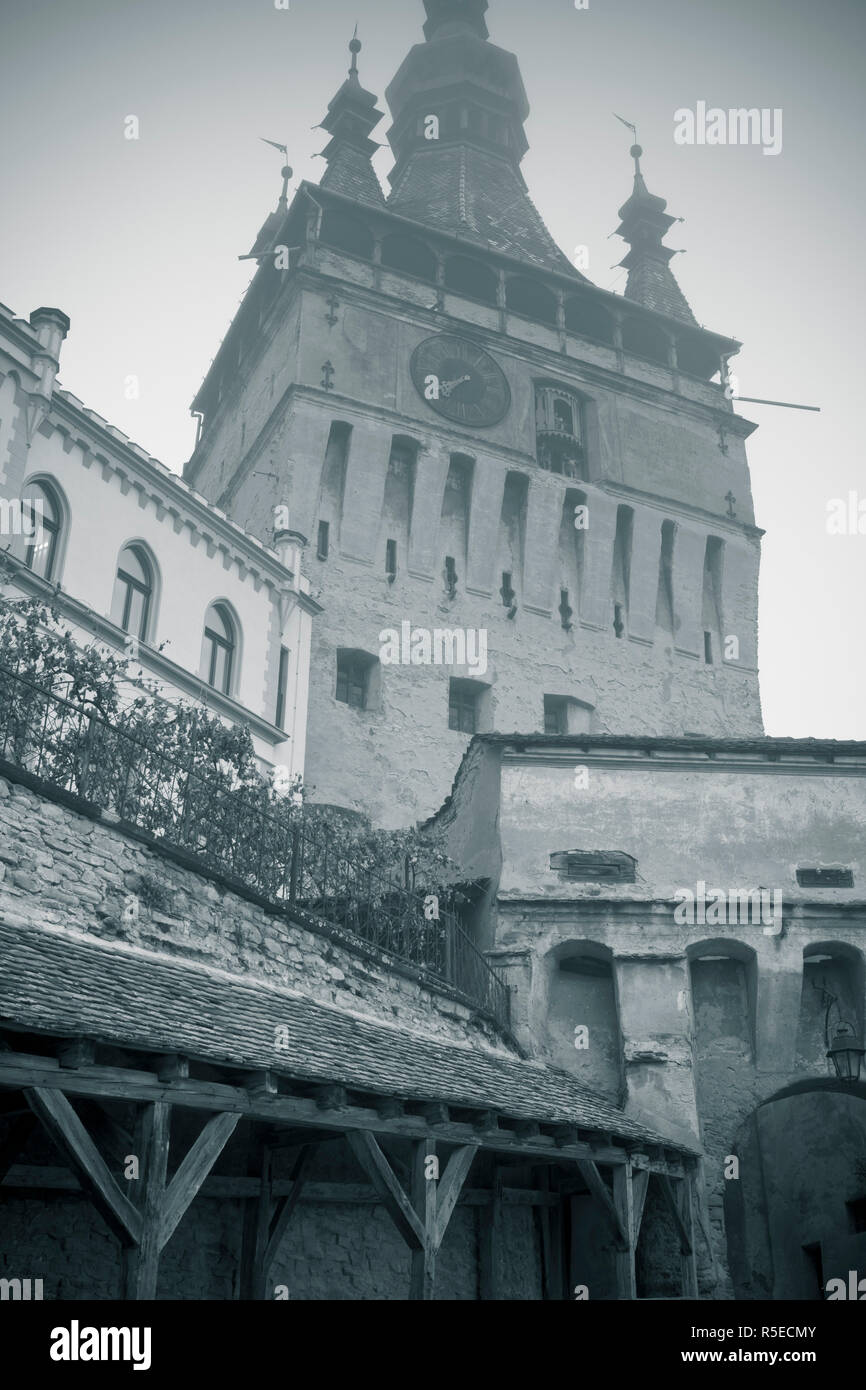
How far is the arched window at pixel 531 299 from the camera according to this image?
34.5m

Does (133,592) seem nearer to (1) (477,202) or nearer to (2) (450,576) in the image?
(2) (450,576)

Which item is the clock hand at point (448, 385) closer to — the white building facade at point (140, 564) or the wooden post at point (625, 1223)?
the white building facade at point (140, 564)

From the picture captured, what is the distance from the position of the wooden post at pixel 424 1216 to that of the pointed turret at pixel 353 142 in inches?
1114

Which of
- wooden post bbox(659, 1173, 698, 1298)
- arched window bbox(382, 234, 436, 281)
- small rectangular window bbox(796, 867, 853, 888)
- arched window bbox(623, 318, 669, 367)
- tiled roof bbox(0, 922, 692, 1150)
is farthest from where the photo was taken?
arched window bbox(623, 318, 669, 367)

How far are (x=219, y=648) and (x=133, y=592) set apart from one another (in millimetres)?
2212

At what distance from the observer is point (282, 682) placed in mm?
24016

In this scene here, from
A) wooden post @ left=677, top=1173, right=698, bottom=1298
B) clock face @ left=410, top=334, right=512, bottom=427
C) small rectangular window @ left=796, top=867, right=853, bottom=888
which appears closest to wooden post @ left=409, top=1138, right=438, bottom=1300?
wooden post @ left=677, top=1173, right=698, bottom=1298

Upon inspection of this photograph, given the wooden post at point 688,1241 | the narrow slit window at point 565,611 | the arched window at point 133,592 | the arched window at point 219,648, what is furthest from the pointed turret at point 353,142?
the wooden post at point 688,1241

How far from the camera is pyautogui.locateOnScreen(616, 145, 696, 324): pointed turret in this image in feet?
126

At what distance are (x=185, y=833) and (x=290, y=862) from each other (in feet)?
6.73

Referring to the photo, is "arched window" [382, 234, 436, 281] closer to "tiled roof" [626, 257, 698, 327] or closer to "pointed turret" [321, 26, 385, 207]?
"pointed turret" [321, 26, 385, 207]

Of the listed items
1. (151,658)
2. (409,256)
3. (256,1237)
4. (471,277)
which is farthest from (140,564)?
(471,277)

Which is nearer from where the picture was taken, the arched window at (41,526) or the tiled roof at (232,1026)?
the tiled roof at (232,1026)

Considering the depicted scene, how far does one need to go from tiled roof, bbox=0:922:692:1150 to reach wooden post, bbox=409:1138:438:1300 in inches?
18.2
